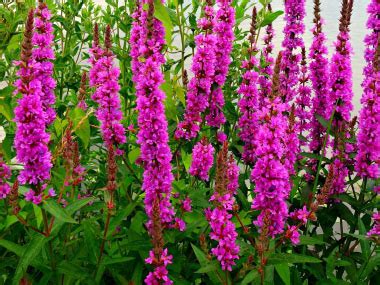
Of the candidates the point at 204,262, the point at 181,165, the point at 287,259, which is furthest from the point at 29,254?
the point at 181,165

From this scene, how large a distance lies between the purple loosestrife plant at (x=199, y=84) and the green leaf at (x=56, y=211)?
0.94m

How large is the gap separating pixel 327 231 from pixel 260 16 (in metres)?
1.71

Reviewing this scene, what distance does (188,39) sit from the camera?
148 inches

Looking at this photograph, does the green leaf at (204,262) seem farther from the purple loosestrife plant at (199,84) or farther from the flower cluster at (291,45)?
the flower cluster at (291,45)

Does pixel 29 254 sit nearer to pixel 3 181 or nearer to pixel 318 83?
pixel 3 181

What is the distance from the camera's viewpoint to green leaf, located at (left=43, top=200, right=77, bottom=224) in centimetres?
218

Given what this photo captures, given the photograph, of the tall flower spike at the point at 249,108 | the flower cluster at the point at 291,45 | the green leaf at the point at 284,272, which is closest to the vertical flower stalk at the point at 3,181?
the green leaf at the point at 284,272

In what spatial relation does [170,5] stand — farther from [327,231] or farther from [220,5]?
[327,231]

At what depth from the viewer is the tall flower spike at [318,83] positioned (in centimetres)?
347

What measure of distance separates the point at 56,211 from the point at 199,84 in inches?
45.2

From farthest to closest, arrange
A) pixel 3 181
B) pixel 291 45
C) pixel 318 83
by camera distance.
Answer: pixel 291 45 → pixel 318 83 → pixel 3 181

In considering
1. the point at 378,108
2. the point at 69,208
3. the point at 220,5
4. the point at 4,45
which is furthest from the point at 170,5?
the point at 69,208

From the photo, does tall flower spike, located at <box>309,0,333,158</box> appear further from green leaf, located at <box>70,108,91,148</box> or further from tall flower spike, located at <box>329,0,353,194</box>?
green leaf, located at <box>70,108,91,148</box>

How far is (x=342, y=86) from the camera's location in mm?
3215
